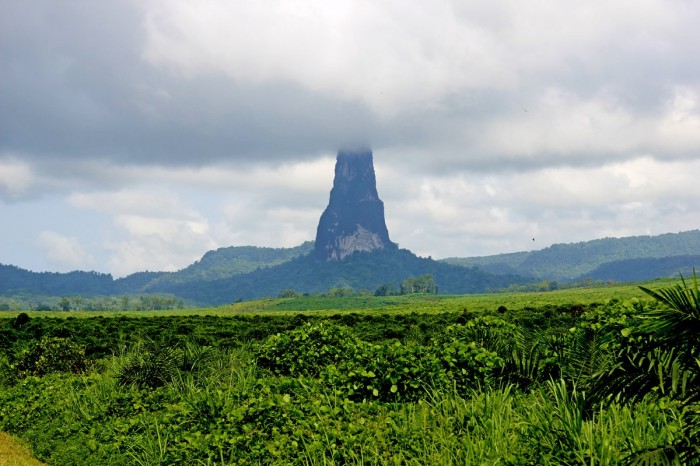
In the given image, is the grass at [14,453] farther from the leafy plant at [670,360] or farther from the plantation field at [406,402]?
the leafy plant at [670,360]

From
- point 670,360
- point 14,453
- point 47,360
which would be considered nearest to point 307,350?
point 14,453

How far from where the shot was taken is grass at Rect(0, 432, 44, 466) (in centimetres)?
1373

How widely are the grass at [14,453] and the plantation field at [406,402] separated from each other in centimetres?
30

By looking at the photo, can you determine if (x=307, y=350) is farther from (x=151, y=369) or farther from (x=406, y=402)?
(x=406, y=402)

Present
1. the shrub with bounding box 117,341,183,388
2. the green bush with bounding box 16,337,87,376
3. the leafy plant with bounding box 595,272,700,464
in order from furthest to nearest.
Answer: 1. the green bush with bounding box 16,337,87,376
2. the shrub with bounding box 117,341,183,388
3. the leafy plant with bounding box 595,272,700,464

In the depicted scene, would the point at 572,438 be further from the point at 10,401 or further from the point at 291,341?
the point at 10,401

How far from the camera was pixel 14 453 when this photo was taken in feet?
48.4

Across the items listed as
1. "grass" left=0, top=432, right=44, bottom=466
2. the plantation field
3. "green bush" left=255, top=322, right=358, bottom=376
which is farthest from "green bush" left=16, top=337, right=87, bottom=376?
"green bush" left=255, top=322, right=358, bottom=376

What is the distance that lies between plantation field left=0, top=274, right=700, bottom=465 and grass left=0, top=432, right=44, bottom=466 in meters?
0.30

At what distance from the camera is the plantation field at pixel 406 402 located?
Result: 5.82 meters

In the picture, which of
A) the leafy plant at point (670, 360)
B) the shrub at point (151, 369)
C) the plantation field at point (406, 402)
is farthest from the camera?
the shrub at point (151, 369)

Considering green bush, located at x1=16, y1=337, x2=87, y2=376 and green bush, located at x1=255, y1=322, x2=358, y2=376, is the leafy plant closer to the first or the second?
green bush, located at x1=255, y1=322, x2=358, y2=376

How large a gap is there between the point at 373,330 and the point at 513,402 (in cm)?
A: 2328

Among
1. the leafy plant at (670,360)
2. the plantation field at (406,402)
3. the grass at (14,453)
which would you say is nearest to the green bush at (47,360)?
the plantation field at (406,402)
